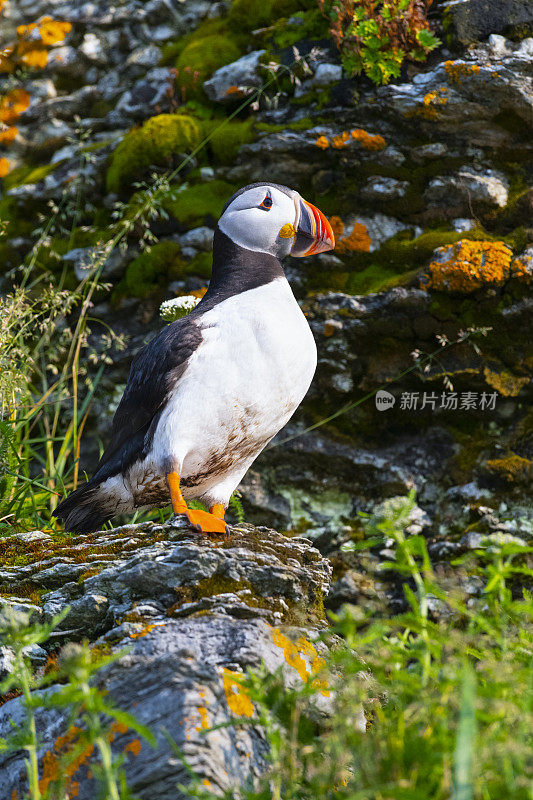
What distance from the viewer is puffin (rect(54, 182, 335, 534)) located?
354 cm

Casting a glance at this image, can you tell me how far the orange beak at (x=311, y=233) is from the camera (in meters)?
4.04

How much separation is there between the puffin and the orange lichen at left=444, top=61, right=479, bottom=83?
269 centimetres

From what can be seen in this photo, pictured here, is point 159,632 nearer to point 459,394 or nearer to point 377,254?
point 459,394

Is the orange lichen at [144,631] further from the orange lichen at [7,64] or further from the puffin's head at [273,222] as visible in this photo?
the orange lichen at [7,64]

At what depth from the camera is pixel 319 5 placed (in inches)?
255

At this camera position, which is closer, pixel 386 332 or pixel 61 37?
pixel 386 332

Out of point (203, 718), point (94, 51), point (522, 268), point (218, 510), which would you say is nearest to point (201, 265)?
point (522, 268)

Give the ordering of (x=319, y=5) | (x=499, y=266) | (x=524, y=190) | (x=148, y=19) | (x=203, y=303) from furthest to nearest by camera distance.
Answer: (x=148, y=19) < (x=319, y=5) < (x=524, y=190) < (x=499, y=266) < (x=203, y=303)

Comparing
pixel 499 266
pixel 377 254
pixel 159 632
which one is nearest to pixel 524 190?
pixel 499 266

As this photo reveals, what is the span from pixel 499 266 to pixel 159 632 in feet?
13.2

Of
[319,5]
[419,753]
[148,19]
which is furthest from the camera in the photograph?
[148,19]

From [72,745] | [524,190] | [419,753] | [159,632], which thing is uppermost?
[419,753]

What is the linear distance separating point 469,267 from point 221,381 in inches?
107

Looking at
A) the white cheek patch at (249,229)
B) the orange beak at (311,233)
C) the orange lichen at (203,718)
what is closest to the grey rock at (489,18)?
the orange beak at (311,233)
